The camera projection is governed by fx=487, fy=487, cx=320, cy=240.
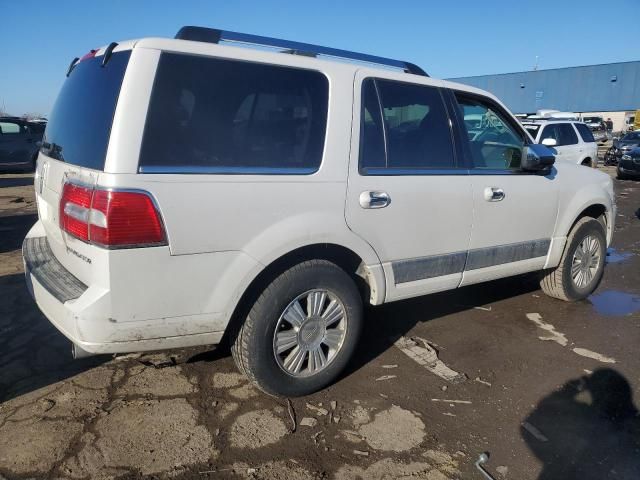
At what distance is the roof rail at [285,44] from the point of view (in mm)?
2668

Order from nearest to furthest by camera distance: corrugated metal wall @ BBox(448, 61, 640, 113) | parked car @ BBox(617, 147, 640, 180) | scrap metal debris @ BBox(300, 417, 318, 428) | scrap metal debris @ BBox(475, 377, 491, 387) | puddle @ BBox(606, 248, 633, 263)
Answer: scrap metal debris @ BBox(300, 417, 318, 428), scrap metal debris @ BBox(475, 377, 491, 387), puddle @ BBox(606, 248, 633, 263), parked car @ BBox(617, 147, 640, 180), corrugated metal wall @ BBox(448, 61, 640, 113)

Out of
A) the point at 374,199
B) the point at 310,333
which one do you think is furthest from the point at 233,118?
the point at 310,333

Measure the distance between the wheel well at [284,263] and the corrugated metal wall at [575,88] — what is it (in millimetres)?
50523

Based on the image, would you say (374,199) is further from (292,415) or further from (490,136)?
(490,136)

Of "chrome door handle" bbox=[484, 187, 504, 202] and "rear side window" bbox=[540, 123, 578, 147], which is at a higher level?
"rear side window" bbox=[540, 123, 578, 147]

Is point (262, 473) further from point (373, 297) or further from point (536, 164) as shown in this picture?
point (536, 164)

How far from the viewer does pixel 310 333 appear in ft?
9.82

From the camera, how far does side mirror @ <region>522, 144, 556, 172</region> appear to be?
3.91 metres

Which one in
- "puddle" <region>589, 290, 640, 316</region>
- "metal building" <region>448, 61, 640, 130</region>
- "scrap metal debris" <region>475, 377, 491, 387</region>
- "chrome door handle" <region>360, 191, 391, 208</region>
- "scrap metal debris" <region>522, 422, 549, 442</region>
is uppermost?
"metal building" <region>448, 61, 640, 130</region>

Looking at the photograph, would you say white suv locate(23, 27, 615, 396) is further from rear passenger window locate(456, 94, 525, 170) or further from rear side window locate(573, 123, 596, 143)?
rear side window locate(573, 123, 596, 143)

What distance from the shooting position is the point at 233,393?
3.09 m

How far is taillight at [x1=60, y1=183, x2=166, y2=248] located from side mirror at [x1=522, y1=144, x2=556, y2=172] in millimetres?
2974

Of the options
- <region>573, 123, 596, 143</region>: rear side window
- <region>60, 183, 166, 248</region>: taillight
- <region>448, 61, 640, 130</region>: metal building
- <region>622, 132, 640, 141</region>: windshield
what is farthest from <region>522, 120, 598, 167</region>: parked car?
<region>448, 61, 640, 130</region>: metal building

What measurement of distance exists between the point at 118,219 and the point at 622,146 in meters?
21.9
